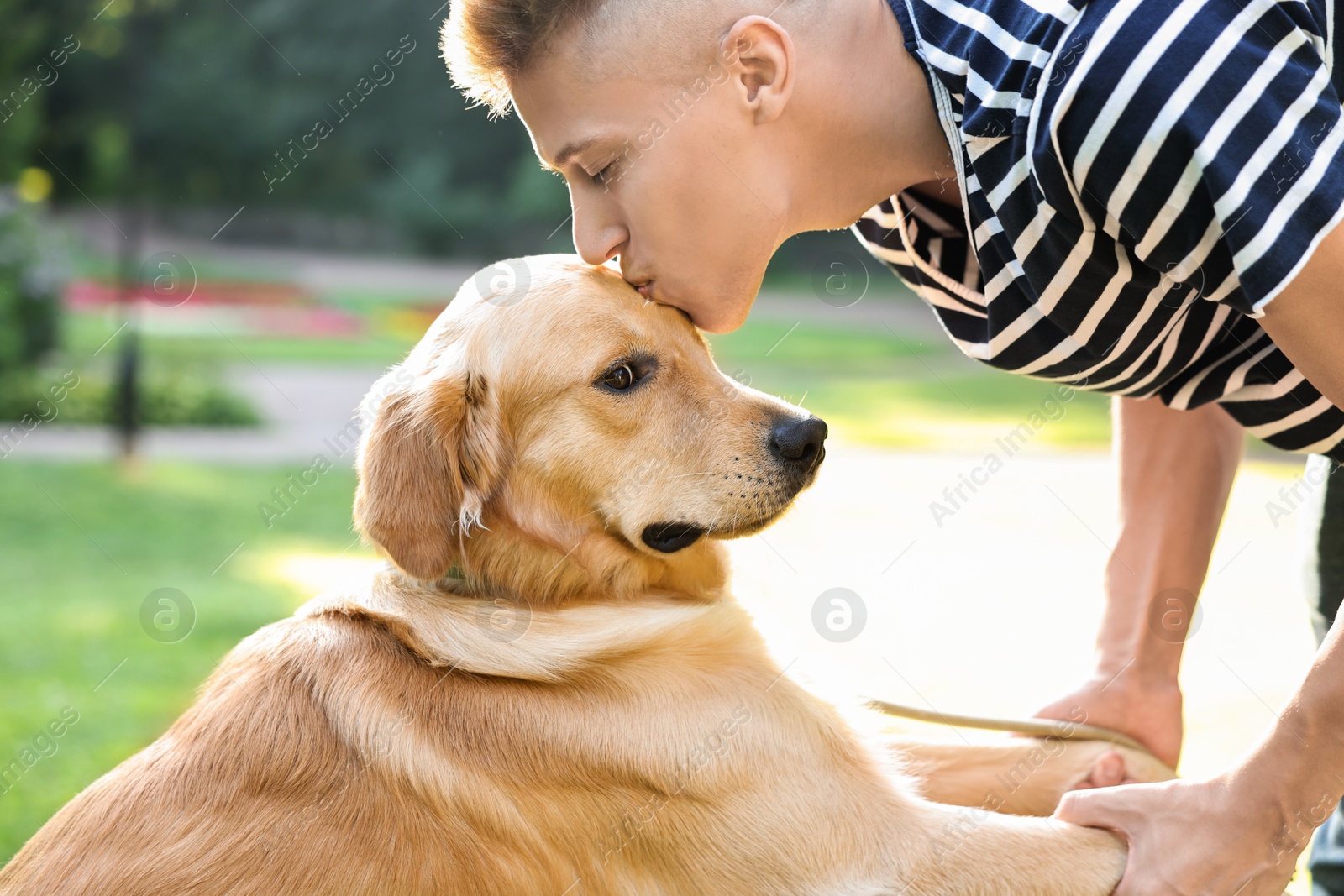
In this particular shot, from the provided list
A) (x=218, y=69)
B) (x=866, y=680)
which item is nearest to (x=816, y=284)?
(x=218, y=69)

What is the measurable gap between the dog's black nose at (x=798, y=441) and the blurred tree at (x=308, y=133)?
1682 centimetres

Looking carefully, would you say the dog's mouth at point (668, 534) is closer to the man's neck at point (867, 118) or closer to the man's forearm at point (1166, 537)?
the man's neck at point (867, 118)

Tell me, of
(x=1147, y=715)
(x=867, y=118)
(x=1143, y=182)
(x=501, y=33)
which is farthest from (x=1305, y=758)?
(x=501, y=33)

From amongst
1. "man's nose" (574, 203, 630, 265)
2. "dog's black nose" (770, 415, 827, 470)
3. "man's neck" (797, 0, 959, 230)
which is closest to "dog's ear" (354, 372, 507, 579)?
"man's nose" (574, 203, 630, 265)

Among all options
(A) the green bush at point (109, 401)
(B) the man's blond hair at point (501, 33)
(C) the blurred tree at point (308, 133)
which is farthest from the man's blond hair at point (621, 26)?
(C) the blurred tree at point (308, 133)

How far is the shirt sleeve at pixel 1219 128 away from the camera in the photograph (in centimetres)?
146

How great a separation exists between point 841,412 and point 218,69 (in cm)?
1645

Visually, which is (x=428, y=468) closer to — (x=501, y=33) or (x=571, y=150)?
(x=571, y=150)

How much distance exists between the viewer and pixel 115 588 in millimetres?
6398

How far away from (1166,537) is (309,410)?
11.3 metres

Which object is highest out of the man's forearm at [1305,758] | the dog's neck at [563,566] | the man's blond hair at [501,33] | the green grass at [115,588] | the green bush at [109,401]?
the man's blond hair at [501,33]

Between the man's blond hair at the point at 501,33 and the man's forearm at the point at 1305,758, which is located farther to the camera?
the man's blond hair at the point at 501,33

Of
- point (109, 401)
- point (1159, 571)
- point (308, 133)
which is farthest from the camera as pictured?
point (308, 133)

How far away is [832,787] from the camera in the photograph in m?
1.98
